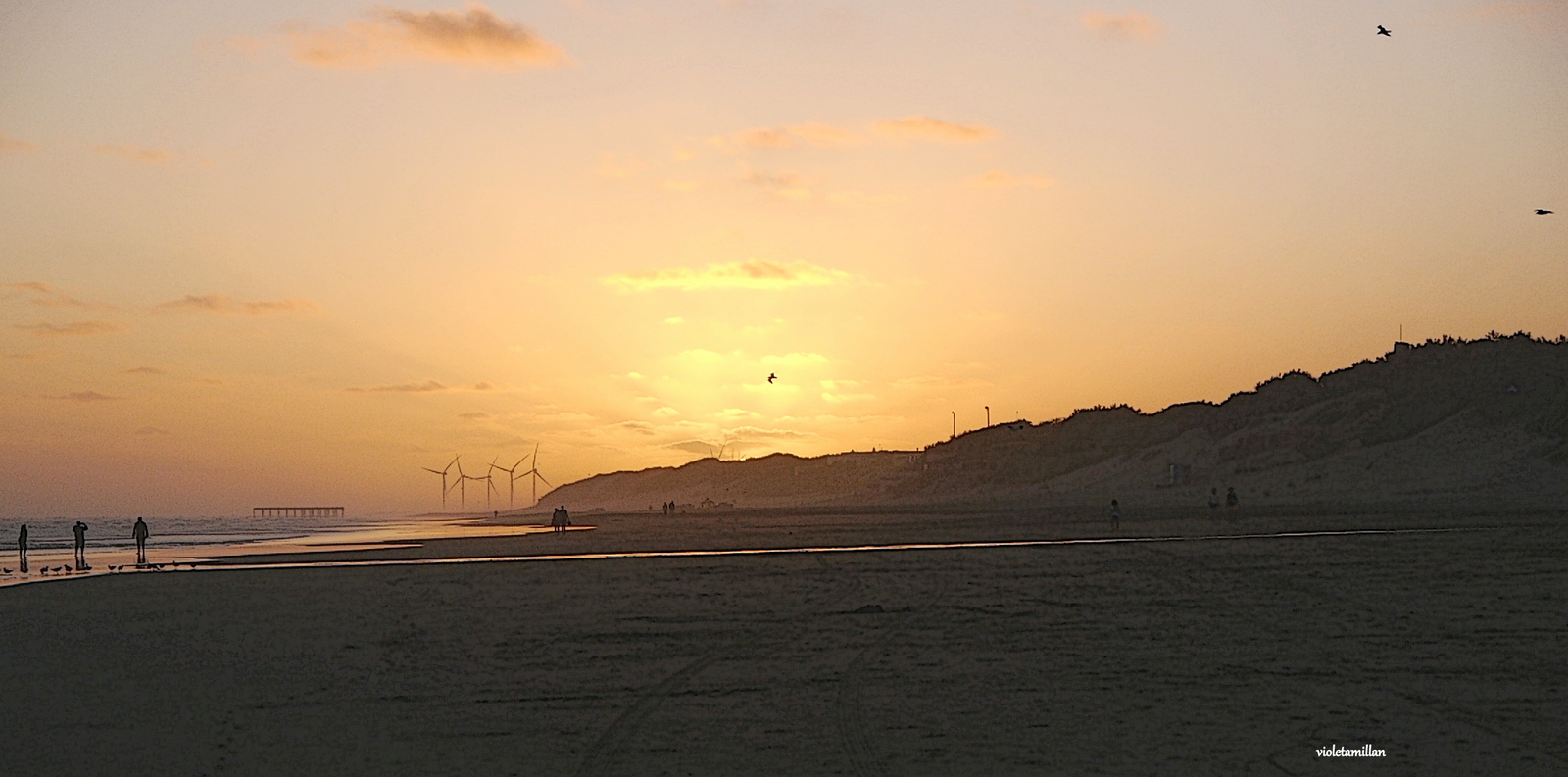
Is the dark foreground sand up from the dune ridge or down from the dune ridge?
down

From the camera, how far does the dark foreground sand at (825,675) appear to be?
38.7 ft

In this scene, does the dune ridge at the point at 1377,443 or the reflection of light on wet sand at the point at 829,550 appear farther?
the dune ridge at the point at 1377,443

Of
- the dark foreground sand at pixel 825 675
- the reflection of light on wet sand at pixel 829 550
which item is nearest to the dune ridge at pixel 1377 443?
the reflection of light on wet sand at pixel 829 550

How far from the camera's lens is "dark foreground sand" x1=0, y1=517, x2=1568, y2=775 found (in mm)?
11789

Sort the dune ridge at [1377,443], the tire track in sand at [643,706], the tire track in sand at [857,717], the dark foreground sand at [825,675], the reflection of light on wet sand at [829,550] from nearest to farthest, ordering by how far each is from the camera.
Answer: the tire track in sand at [857,717] → the tire track in sand at [643,706] → the dark foreground sand at [825,675] → the reflection of light on wet sand at [829,550] → the dune ridge at [1377,443]

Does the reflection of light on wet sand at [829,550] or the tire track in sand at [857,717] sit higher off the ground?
the reflection of light on wet sand at [829,550]

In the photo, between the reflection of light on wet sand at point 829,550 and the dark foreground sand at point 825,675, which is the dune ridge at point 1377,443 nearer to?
the reflection of light on wet sand at point 829,550

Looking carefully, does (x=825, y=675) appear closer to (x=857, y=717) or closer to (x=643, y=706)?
(x=857, y=717)

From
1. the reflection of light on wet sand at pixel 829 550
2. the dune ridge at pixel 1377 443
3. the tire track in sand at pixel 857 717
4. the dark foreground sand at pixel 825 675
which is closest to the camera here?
the tire track in sand at pixel 857 717

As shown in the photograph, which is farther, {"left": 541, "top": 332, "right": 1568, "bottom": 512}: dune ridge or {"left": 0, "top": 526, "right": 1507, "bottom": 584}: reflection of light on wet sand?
{"left": 541, "top": 332, "right": 1568, "bottom": 512}: dune ridge

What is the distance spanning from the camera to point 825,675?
16141 mm

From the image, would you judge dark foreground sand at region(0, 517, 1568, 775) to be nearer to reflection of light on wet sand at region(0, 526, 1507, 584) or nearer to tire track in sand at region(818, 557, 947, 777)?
tire track in sand at region(818, 557, 947, 777)

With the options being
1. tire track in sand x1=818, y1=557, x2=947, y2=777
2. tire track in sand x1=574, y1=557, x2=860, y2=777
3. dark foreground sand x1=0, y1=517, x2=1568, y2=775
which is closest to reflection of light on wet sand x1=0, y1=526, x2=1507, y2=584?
dark foreground sand x1=0, y1=517, x2=1568, y2=775

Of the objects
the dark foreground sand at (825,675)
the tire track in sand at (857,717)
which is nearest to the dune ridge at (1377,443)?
the dark foreground sand at (825,675)
